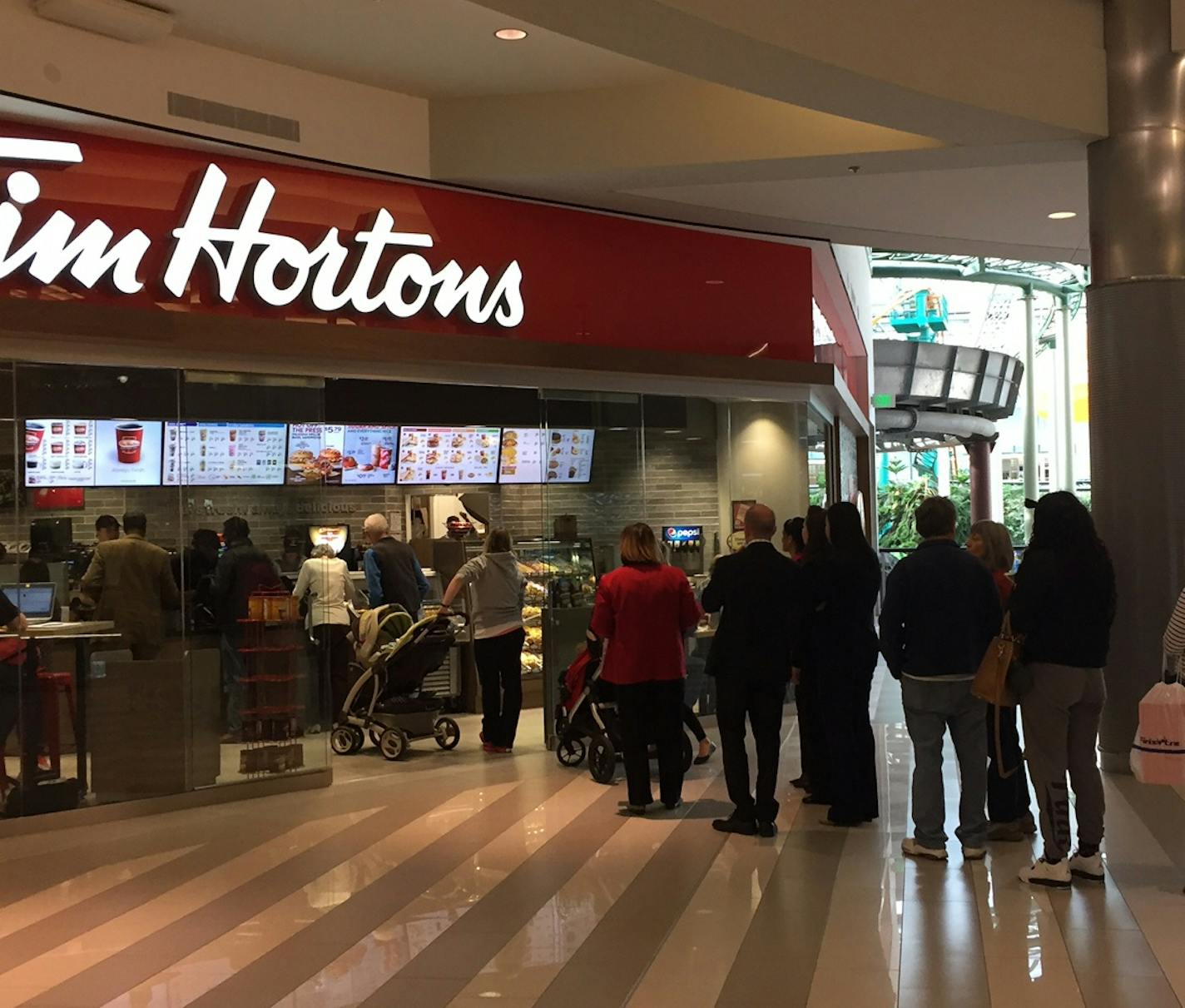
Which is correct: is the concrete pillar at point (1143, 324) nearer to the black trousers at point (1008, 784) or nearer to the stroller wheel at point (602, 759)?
the black trousers at point (1008, 784)

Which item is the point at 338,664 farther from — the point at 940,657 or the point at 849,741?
the point at 940,657

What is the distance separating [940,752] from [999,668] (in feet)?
1.93

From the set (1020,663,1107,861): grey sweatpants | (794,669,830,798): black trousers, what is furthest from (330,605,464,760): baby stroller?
(1020,663,1107,861): grey sweatpants

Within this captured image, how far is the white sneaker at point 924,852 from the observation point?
5801 mm

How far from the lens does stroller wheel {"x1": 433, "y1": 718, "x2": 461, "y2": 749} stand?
9.10 metres

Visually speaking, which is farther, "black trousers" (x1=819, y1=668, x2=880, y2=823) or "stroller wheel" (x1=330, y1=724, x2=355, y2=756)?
"stroller wheel" (x1=330, y1=724, x2=355, y2=756)

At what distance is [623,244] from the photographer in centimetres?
969

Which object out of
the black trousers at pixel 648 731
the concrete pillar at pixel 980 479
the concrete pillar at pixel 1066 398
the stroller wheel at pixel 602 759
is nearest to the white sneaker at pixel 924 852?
the black trousers at pixel 648 731

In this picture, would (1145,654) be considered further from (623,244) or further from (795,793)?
(623,244)

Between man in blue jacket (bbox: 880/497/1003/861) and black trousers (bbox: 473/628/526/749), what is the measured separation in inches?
141

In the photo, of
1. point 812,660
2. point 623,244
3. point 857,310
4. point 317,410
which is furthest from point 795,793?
point 857,310

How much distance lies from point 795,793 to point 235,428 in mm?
3758

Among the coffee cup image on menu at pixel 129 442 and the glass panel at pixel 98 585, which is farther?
the coffee cup image on menu at pixel 129 442

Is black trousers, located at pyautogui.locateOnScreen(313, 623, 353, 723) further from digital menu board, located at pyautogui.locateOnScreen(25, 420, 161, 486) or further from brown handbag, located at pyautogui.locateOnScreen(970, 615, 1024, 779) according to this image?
brown handbag, located at pyautogui.locateOnScreen(970, 615, 1024, 779)
